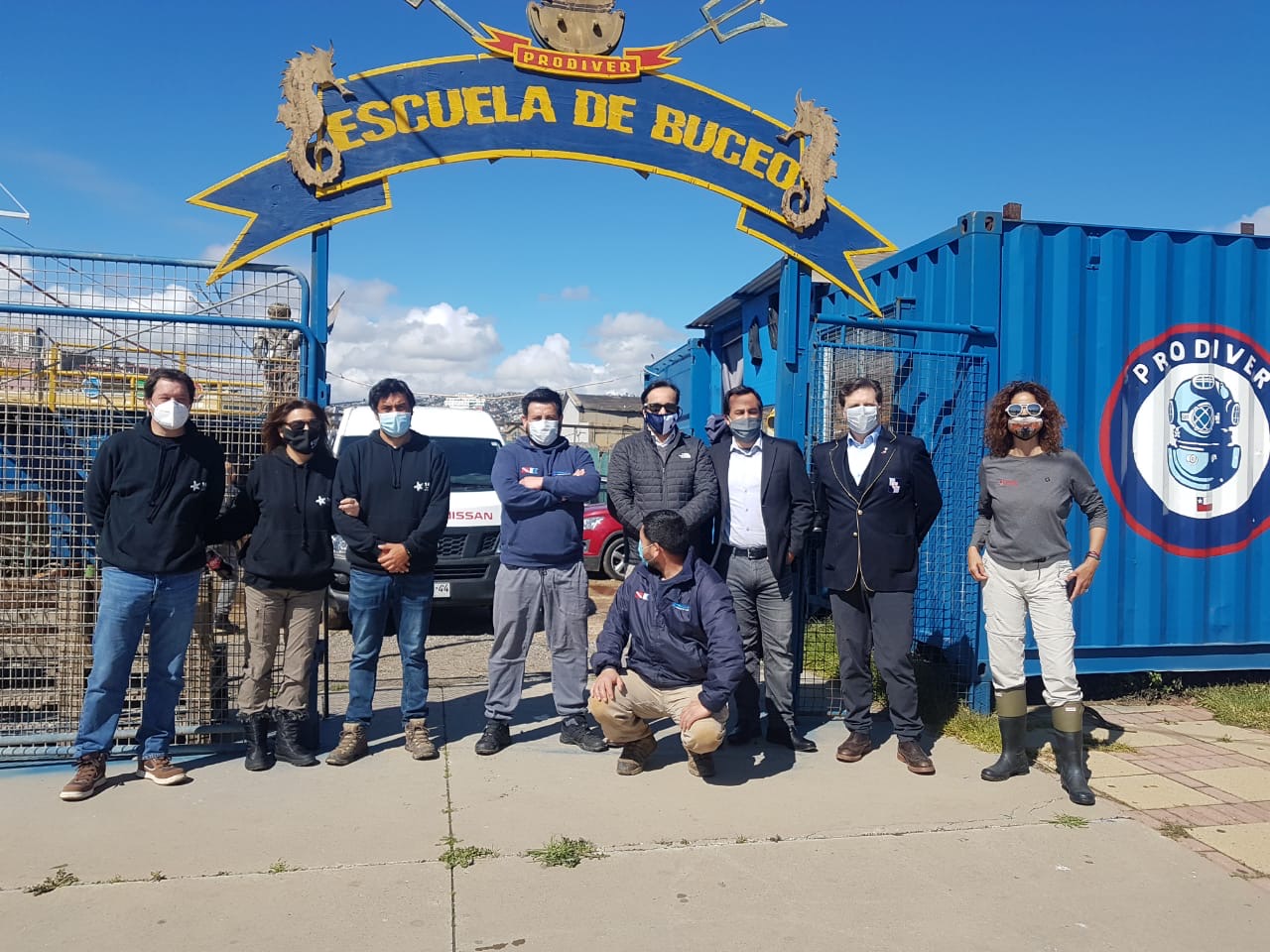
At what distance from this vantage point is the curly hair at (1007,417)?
4.85 meters

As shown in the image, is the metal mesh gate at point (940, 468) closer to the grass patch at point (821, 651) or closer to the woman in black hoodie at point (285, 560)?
the grass patch at point (821, 651)

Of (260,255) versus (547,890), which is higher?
(260,255)

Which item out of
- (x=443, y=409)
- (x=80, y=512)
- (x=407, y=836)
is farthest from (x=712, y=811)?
(x=443, y=409)

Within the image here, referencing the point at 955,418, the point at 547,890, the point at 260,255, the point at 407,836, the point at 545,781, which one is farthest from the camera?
the point at 955,418

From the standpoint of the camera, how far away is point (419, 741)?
5109 millimetres

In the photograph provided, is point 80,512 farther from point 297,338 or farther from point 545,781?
point 545,781

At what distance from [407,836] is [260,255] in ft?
10.5

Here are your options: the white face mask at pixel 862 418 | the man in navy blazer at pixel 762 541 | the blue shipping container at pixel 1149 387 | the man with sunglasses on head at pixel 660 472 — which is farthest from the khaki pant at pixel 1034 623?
the man with sunglasses on head at pixel 660 472

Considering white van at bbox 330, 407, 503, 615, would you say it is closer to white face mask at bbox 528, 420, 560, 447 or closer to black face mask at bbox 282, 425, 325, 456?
white face mask at bbox 528, 420, 560, 447

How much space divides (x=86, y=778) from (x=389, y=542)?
1.77m

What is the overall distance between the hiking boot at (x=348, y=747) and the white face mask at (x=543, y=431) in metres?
1.80

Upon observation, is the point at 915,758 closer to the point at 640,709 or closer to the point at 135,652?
the point at 640,709

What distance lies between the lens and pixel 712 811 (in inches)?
173

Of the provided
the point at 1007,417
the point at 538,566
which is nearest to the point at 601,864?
the point at 538,566
